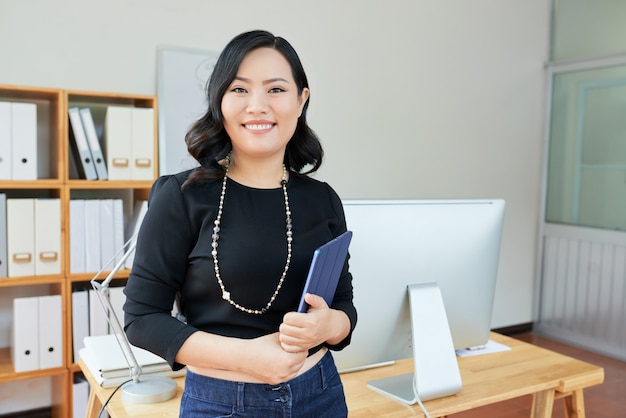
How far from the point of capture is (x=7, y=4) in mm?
2783

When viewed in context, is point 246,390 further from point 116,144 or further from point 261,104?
point 116,144

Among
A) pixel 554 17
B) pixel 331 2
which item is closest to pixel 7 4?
pixel 331 2

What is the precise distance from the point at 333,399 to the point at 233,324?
274 mm

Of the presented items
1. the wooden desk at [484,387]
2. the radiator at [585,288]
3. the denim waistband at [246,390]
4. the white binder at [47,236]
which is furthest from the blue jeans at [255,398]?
the radiator at [585,288]

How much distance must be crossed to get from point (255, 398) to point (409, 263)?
58 centimetres

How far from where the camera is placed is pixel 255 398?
108 cm

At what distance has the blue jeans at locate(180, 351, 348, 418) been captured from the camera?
1072 mm

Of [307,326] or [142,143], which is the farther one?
[142,143]

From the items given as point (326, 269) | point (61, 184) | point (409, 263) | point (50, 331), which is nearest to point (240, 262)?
point (326, 269)

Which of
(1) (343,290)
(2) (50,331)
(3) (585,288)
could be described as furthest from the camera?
(3) (585,288)

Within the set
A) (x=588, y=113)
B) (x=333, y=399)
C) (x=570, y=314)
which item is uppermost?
(x=588, y=113)

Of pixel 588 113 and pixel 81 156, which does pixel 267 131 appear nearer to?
pixel 81 156

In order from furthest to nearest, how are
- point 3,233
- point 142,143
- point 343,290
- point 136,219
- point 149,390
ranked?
point 136,219, point 142,143, point 3,233, point 149,390, point 343,290

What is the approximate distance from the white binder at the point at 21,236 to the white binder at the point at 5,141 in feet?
0.42
